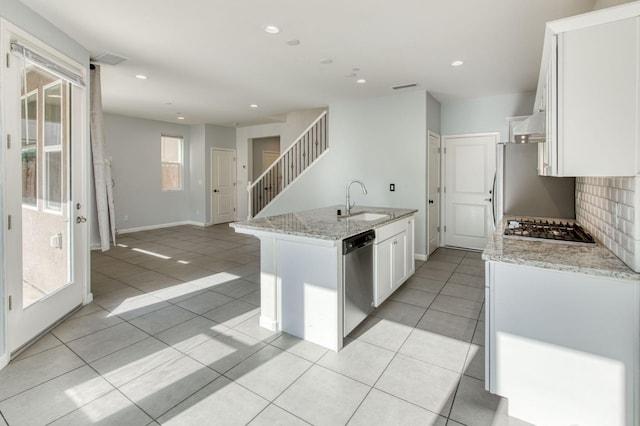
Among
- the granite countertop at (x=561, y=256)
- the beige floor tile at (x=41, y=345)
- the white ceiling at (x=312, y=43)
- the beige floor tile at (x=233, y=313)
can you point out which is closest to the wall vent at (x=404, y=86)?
the white ceiling at (x=312, y=43)

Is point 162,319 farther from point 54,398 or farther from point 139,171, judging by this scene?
point 139,171

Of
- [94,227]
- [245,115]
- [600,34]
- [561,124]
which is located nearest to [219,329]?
[94,227]

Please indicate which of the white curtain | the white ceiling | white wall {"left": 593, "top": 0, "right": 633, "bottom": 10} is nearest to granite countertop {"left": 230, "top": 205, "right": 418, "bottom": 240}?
the white ceiling

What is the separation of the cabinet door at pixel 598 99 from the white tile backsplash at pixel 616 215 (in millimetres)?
198

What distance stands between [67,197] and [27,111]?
895 millimetres

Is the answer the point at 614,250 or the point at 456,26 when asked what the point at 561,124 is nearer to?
the point at 614,250

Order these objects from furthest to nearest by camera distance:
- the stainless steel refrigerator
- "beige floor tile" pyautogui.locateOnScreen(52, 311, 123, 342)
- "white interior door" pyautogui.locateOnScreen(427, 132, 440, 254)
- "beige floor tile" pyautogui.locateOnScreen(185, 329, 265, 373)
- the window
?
1. the window
2. "white interior door" pyautogui.locateOnScreen(427, 132, 440, 254)
3. the stainless steel refrigerator
4. "beige floor tile" pyautogui.locateOnScreen(52, 311, 123, 342)
5. "beige floor tile" pyautogui.locateOnScreen(185, 329, 265, 373)

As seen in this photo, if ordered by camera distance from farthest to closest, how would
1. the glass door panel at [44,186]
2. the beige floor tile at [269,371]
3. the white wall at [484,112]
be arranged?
the white wall at [484,112] → the glass door panel at [44,186] → the beige floor tile at [269,371]

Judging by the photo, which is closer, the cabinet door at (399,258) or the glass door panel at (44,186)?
the glass door panel at (44,186)

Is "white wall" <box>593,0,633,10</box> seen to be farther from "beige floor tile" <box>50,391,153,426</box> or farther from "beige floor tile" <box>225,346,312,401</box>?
"beige floor tile" <box>50,391,153,426</box>

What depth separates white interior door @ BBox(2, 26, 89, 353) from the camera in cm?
241

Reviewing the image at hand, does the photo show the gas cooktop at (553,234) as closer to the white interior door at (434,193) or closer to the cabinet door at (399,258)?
the cabinet door at (399,258)

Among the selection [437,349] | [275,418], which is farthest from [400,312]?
[275,418]

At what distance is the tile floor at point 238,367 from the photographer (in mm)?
1869
